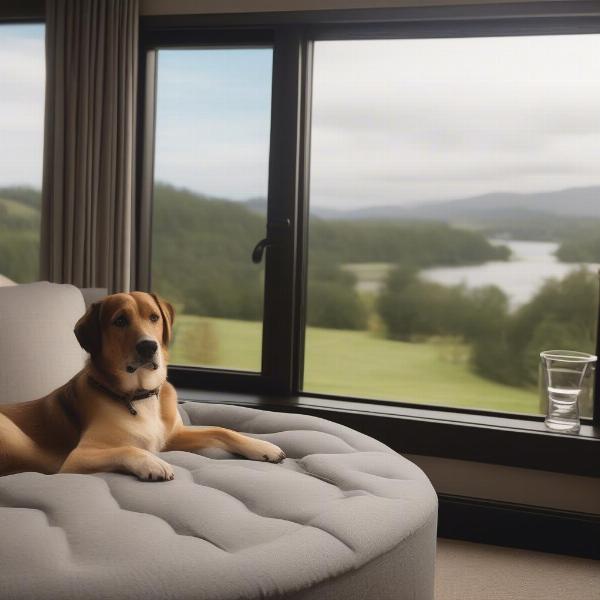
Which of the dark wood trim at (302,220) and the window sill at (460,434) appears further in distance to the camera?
the dark wood trim at (302,220)

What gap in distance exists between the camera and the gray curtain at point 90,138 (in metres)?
3.16

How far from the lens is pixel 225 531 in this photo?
1.39m

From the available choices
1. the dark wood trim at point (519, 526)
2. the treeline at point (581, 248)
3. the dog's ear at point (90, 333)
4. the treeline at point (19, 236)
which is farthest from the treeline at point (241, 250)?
the dog's ear at point (90, 333)

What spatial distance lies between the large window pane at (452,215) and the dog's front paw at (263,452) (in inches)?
54.7

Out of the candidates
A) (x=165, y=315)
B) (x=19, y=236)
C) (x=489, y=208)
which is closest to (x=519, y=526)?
(x=489, y=208)

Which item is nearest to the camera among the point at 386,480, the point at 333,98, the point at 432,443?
the point at 386,480

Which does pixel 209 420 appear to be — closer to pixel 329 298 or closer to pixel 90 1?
pixel 329 298

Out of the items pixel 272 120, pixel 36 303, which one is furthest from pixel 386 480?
pixel 272 120

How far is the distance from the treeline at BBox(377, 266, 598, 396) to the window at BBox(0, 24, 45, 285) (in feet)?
5.32

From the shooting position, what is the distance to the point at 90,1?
10.3 ft

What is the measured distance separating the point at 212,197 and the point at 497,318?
4.32 feet

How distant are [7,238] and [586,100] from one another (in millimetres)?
2506

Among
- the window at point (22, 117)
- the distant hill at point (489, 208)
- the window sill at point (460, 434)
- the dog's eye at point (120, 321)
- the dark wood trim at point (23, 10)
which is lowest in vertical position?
the window sill at point (460, 434)

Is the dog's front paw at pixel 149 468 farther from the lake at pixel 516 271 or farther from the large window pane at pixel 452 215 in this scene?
the lake at pixel 516 271
